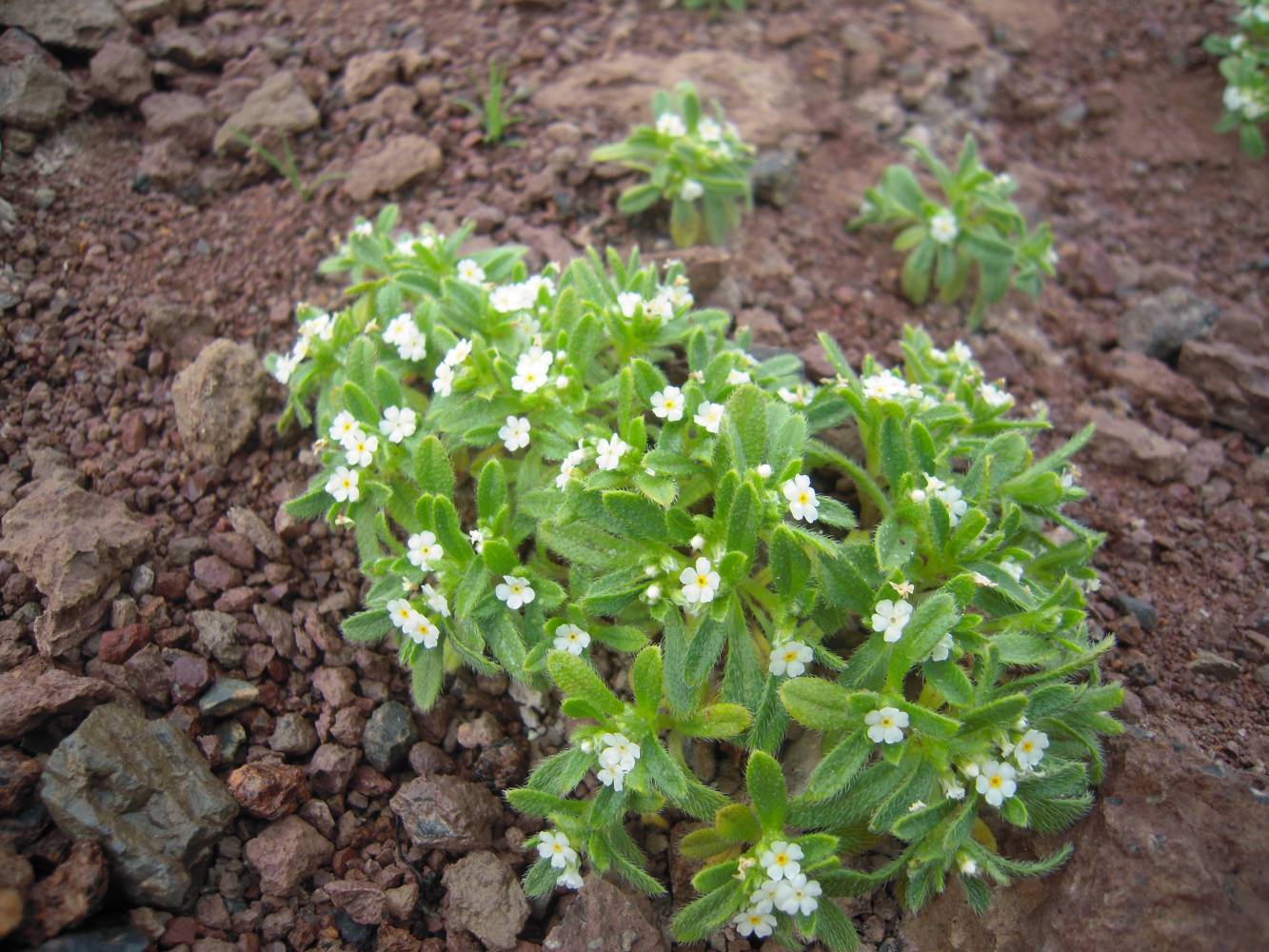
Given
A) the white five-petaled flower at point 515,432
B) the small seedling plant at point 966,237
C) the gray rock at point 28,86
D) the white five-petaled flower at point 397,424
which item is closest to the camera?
the white five-petaled flower at point 515,432

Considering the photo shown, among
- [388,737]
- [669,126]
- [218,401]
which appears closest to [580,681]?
[388,737]

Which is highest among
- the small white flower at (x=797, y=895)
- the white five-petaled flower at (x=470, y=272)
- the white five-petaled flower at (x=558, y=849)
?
the white five-petaled flower at (x=470, y=272)

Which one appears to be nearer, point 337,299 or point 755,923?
point 755,923

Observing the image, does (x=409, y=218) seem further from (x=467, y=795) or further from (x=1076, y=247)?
(x=1076, y=247)

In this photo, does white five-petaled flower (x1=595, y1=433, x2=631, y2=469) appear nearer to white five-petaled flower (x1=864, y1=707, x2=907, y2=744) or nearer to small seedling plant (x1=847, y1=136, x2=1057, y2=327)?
white five-petaled flower (x1=864, y1=707, x2=907, y2=744)

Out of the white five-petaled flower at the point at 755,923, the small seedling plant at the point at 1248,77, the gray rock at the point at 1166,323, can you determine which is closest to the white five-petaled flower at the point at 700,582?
the white five-petaled flower at the point at 755,923

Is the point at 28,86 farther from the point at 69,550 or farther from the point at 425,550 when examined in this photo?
the point at 425,550

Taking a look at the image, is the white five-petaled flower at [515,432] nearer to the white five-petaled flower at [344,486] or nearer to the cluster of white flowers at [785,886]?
the white five-petaled flower at [344,486]
